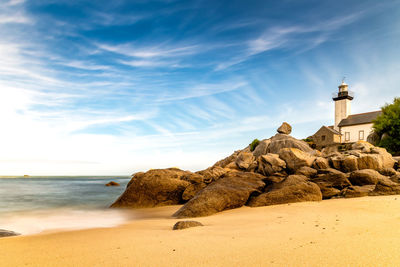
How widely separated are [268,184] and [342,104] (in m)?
41.5

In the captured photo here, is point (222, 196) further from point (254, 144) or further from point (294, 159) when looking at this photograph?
point (254, 144)

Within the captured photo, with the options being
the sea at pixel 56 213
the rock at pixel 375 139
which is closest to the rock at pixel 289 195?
the sea at pixel 56 213

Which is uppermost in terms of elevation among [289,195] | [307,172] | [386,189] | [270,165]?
[270,165]

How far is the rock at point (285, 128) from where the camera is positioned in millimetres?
31578

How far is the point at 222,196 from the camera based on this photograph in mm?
9133

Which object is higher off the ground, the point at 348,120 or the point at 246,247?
the point at 348,120

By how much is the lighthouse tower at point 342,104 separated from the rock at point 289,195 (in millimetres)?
41226

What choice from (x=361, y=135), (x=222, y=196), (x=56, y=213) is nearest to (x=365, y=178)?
(x=222, y=196)

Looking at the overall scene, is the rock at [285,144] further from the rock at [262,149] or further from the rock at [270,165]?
the rock at [270,165]

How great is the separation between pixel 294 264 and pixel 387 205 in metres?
5.66

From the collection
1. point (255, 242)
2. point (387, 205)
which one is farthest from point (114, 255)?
point (387, 205)

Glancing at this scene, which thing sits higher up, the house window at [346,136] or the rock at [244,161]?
the house window at [346,136]

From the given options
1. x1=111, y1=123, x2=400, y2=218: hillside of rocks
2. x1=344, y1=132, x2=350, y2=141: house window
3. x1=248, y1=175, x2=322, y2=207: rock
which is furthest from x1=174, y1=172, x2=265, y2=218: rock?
x1=344, y1=132, x2=350, y2=141: house window

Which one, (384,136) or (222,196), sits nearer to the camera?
(222,196)
